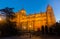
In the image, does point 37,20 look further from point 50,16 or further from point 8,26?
point 8,26

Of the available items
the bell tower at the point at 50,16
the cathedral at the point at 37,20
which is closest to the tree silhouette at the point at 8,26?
the cathedral at the point at 37,20

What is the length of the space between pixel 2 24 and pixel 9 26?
9.88ft

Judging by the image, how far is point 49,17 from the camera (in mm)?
63469

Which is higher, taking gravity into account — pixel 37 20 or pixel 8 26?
pixel 37 20

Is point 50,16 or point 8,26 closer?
point 8,26

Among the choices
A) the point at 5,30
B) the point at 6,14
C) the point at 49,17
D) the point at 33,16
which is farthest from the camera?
the point at 33,16

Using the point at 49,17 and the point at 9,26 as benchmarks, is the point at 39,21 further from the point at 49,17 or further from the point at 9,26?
the point at 9,26

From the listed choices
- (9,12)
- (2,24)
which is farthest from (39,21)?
(2,24)

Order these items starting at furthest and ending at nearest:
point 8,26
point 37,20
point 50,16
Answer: point 37,20, point 50,16, point 8,26

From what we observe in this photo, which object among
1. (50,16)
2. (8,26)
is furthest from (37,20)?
(8,26)

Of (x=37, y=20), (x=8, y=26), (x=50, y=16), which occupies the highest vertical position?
(x=50, y=16)

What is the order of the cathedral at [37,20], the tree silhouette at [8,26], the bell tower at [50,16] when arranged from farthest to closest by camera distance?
1. the cathedral at [37,20]
2. the bell tower at [50,16]
3. the tree silhouette at [8,26]

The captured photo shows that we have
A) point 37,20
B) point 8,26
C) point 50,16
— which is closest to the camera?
point 8,26

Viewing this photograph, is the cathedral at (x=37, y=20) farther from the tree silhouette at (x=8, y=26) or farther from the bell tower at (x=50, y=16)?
the tree silhouette at (x=8, y=26)
